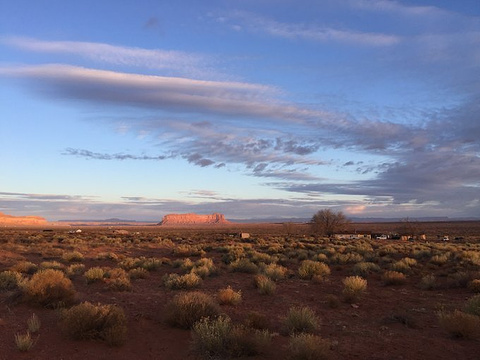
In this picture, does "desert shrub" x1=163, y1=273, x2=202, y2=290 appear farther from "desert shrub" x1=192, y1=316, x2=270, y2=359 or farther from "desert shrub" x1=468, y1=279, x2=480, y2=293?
"desert shrub" x1=468, y1=279, x2=480, y2=293

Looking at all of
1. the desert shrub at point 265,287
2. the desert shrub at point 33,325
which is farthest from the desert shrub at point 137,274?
the desert shrub at point 33,325

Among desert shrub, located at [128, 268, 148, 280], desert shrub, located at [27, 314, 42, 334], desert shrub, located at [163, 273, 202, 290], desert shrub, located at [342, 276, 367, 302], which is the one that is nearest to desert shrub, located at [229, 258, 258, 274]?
desert shrub, located at [128, 268, 148, 280]

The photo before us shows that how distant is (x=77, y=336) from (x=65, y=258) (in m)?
17.9

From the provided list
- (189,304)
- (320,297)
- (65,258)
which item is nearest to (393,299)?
(320,297)

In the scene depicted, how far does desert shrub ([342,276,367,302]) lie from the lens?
14.4 meters

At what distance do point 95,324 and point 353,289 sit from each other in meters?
8.92

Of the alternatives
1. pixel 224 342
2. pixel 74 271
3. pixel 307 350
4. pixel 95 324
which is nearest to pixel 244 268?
pixel 74 271

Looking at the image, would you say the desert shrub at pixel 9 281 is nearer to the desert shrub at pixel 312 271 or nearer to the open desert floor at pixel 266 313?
the open desert floor at pixel 266 313

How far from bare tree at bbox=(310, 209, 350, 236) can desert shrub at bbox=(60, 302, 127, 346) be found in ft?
213

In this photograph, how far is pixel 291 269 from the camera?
22.8 metres

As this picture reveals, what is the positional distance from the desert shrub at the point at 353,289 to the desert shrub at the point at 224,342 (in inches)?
238

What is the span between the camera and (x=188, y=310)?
10.7 m

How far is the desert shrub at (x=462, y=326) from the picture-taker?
394 inches

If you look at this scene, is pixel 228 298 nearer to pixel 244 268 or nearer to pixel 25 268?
pixel 244 268
